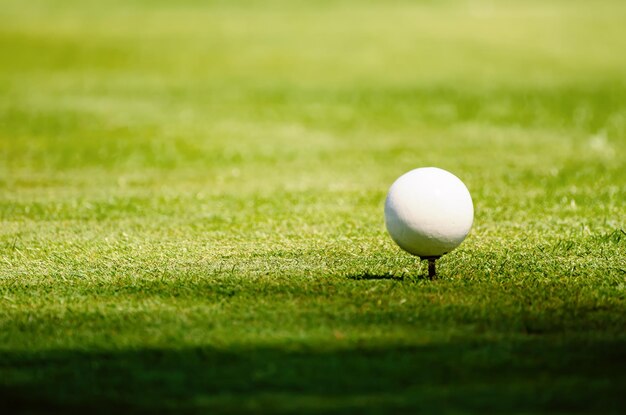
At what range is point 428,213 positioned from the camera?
25.4 ft

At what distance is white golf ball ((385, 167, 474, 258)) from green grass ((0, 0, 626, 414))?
14.3 inches

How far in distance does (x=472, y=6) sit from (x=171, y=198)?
109 feet

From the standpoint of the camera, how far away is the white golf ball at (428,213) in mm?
7754

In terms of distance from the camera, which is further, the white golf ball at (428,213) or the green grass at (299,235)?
the white golf ball at (428,213)

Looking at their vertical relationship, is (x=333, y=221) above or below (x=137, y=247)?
above

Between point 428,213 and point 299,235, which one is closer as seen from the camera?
point 428,213

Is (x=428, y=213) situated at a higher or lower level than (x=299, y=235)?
lower

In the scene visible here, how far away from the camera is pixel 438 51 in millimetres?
32188

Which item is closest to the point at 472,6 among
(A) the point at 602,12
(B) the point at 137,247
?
(A) the point at 602,12

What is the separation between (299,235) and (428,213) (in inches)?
116

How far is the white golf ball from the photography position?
7.75m

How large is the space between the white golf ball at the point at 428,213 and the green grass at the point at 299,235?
363 millimetres

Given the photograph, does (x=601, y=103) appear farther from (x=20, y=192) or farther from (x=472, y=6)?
(x=472, y=6)

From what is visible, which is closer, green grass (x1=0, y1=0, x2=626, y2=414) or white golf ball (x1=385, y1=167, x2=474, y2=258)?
green grass (x1=0, y1=0, x2=626, y2=414)
